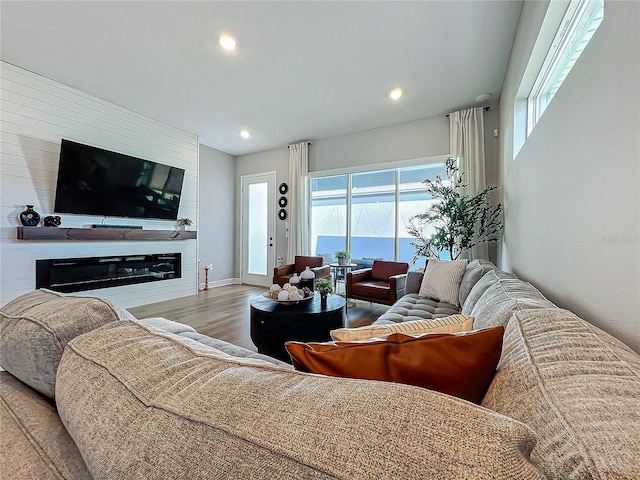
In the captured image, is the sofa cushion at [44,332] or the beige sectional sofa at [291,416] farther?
the sofa cushion at [44,332]

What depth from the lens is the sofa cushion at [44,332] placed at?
0.67 meters

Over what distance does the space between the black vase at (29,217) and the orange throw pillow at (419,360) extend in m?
4.04

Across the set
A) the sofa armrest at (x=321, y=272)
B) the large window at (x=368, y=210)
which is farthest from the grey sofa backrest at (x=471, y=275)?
the sofa armrest at (x=321, y=272)

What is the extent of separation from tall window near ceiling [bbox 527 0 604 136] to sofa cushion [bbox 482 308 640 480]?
1270mm

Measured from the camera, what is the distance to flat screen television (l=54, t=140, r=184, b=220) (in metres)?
3.38

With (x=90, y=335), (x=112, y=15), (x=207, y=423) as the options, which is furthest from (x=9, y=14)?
(x=207, y=423)

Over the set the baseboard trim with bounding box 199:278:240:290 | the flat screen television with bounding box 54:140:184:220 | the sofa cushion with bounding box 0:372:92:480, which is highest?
the flat screen television with bounding box 54:140:184:220

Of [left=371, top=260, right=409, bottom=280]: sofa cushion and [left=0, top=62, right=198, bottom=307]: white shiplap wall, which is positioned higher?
[left=0, top=62, right=198, bottom=307]: white shiplap wall

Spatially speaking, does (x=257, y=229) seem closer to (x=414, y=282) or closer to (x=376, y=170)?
(x=376, y=170)

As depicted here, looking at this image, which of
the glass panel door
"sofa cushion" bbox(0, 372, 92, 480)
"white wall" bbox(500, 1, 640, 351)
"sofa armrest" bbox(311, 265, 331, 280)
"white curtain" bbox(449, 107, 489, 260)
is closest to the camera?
"sofa cushion" bbox(0, 372, 92, 480)

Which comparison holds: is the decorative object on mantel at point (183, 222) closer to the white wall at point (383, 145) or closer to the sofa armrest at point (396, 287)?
the white wall at point (383, 145)

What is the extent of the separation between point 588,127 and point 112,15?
11.1ft

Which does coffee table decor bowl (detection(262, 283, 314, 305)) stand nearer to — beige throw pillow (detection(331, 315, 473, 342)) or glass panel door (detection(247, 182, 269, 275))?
beige throw pillow (detection(331, 315, 473, 342))

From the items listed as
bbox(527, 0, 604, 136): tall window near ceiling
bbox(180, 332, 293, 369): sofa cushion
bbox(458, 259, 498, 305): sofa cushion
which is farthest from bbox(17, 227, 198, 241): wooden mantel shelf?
bbox(527, 0, 604, 136): tall window near ceiling
